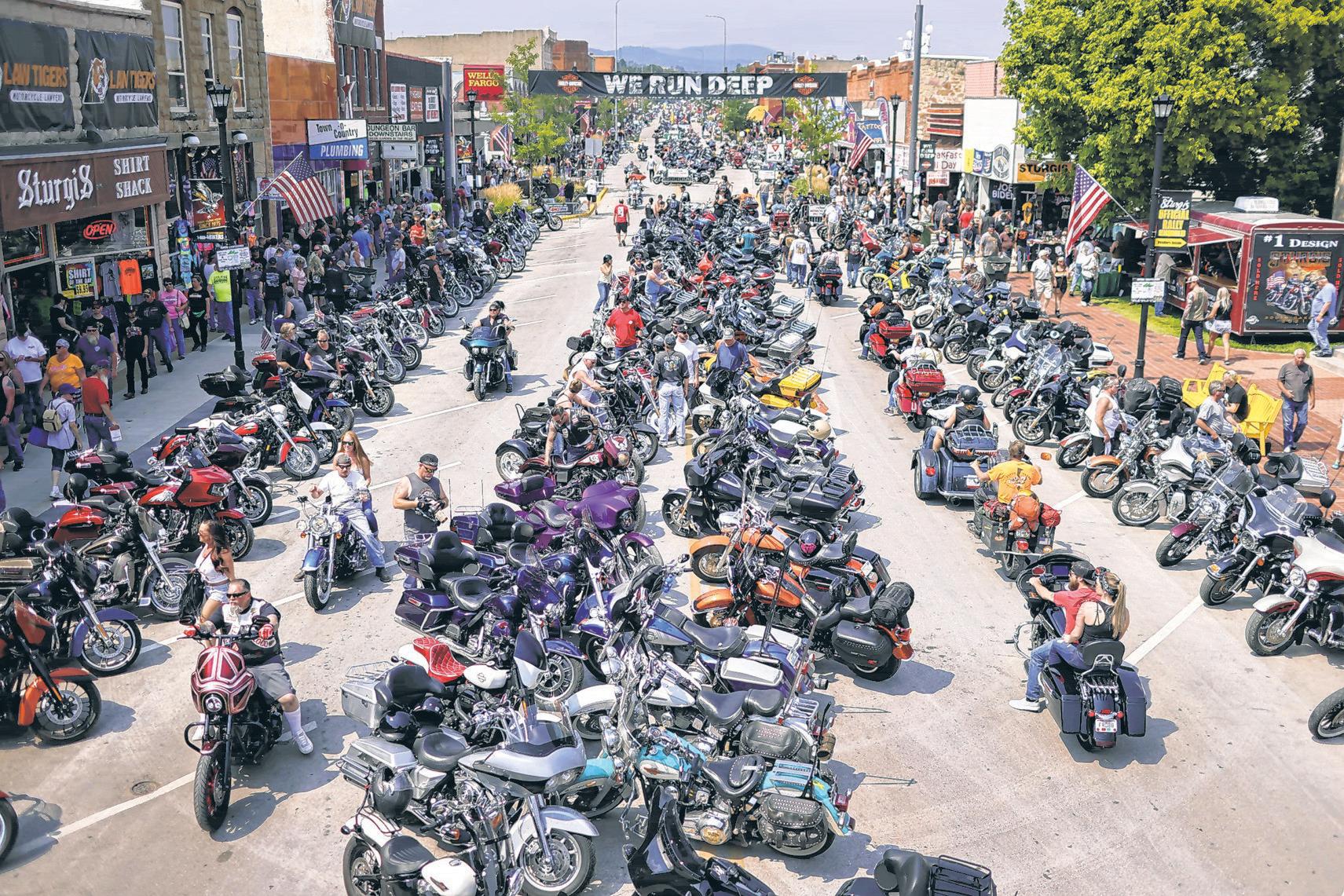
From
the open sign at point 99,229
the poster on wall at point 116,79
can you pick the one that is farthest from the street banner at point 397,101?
the open sign at point 99,229

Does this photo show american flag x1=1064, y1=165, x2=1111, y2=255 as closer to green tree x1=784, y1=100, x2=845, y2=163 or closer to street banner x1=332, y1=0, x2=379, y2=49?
street banner x1=332, y1=0, x2=379, y2=49

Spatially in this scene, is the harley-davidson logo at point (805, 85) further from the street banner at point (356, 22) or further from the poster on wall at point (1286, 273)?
the poster on wall at point (1286, 273)

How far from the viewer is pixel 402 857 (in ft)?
25.6

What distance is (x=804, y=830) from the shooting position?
28.5 feet

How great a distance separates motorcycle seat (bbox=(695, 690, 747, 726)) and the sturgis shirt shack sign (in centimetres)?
1513

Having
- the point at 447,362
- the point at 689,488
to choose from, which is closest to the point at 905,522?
the point at 689,488

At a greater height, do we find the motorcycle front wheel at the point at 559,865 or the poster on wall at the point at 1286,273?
the poster on wall at the point at 1286,273

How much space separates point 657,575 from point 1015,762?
3541mm

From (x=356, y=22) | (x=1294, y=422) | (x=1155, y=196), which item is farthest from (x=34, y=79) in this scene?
(x=356, y=22)

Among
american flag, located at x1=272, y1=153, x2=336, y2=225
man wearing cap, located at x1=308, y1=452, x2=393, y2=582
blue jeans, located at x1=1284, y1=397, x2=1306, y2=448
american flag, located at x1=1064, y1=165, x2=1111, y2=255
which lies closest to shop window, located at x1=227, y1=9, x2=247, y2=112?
american flag, located at x1=272, y1=153, x2=336, y2=225

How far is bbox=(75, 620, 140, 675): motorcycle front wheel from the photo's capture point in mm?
11562

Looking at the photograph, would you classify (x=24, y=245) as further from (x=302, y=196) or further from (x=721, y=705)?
(x=721, y=705)

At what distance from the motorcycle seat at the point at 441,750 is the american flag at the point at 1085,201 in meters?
20.9

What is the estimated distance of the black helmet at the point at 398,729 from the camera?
30.8 feet
